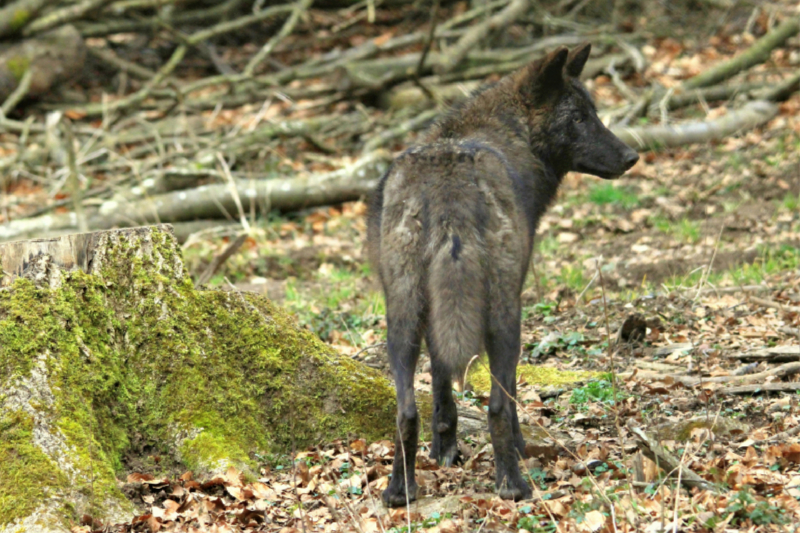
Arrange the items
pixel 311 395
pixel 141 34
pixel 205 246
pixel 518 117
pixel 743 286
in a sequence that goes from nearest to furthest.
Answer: pixel 311 395 < pixel 518 117 < pixel 743 286 < pixel 205 246 < pixel 141 34

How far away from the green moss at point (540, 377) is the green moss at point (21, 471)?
9.33ft

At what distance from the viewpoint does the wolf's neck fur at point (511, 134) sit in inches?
200

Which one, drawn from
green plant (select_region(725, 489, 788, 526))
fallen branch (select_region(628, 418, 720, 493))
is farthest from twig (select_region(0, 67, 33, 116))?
green plant (select_region(725, 489, 788, 526))

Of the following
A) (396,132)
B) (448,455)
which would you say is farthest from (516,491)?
(396,132)

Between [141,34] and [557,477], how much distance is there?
1539 centimetres

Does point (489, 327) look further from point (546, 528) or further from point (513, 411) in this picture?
point (546, 528)

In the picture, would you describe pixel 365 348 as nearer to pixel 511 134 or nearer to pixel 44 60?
pixel 511 134

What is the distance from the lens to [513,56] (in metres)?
14.1

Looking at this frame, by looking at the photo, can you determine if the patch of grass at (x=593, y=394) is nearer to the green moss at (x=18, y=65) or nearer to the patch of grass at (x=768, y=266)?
the patch of grass at (x=768, y=266)

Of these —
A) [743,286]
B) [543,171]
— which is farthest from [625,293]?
[543,171]

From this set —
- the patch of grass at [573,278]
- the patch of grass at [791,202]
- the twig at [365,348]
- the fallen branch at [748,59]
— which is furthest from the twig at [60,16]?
the patch of grass at [791,202]

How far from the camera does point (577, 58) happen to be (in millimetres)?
5547

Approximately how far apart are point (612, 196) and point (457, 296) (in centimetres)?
777

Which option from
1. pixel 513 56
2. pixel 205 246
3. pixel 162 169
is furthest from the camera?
pixel 513 56
